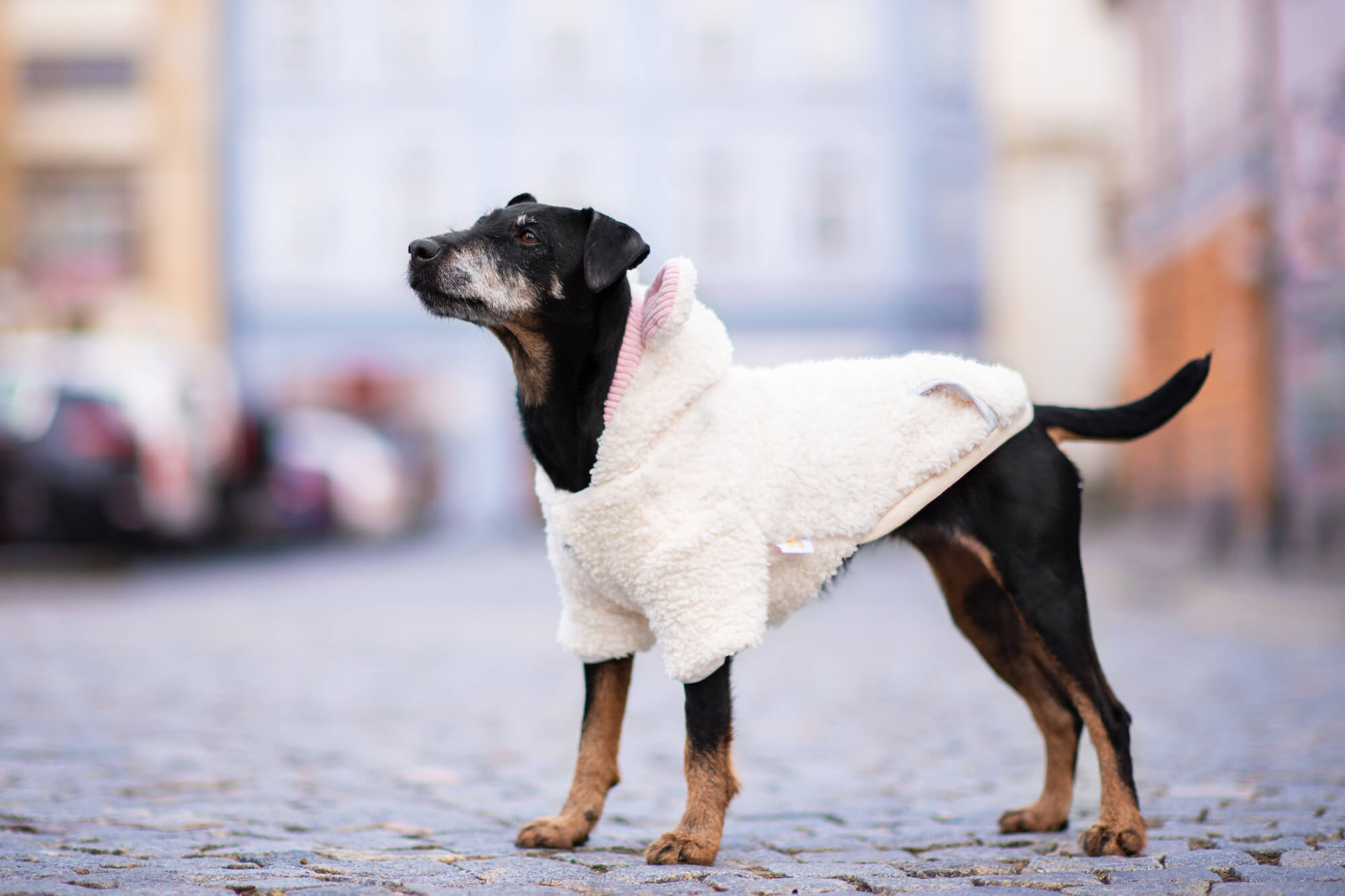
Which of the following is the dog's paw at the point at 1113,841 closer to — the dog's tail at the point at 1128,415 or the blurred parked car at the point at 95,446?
the dog's tail at the point at 1128,415

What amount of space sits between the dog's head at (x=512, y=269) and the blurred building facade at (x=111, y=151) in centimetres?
2811

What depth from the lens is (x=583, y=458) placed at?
3539 millimetres

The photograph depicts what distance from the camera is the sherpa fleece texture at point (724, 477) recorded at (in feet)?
11.3

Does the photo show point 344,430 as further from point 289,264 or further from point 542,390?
point 542,390

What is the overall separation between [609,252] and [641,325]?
223 mm

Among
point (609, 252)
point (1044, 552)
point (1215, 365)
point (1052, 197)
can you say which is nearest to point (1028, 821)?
point (1044, 552)

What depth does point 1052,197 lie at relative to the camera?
1183 inches

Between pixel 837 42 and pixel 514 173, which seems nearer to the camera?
pixel 514 173

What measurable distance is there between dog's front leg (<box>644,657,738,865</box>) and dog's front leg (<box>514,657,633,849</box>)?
235mm

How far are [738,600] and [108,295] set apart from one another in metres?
29.6

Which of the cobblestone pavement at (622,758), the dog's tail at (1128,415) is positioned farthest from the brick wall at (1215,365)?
the dog's tail at (1128,415)

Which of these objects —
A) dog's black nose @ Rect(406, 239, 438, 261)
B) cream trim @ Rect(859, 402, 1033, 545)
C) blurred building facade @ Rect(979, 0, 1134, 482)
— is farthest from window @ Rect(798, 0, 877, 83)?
dog's black nose @ Rect(406, 239, 438, 261)

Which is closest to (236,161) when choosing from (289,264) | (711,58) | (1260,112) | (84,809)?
(289,264)

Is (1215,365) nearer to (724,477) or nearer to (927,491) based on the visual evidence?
(927,491)
